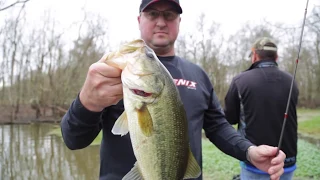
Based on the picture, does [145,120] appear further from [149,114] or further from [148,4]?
[148,4]

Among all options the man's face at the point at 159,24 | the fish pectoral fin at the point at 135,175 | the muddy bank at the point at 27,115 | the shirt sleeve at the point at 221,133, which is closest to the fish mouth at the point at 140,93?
the fish pectoral fin at the point at 135,175

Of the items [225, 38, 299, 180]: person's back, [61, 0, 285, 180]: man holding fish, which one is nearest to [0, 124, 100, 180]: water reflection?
[225, 38, 299, 180]: person's back

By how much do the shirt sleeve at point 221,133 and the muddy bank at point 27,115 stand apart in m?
24.8

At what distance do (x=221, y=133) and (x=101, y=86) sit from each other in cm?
126

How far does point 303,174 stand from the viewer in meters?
6.89

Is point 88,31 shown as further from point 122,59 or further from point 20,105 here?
point 122,59

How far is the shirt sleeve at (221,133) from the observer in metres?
2.38

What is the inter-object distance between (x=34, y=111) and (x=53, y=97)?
95.7 inches

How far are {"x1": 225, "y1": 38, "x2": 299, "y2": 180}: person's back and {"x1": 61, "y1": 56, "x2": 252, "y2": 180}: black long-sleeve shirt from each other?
0.96 metres

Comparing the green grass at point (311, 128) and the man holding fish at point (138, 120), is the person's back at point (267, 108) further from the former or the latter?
the green grass at point (311, 128)

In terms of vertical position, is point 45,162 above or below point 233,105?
Result: below

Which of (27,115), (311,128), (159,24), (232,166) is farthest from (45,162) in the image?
(27,115)

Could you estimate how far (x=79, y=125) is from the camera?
5.96 ft

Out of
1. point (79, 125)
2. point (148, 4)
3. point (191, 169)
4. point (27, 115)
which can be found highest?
point (148, 4)
